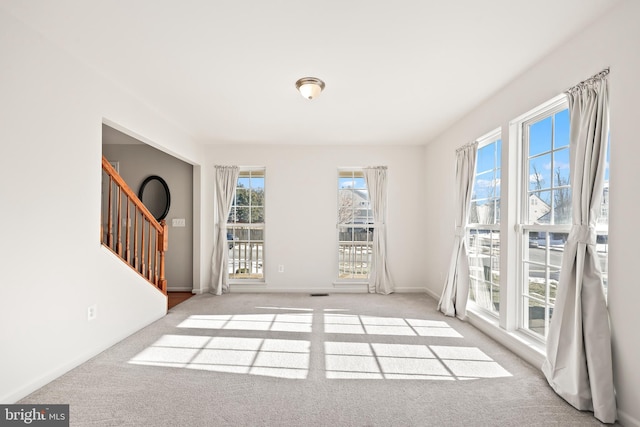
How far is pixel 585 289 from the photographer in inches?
84.0

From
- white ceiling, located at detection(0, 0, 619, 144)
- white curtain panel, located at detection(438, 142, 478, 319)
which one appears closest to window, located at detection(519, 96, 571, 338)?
white ceiling, located at detection(0, 0, 619, 144)

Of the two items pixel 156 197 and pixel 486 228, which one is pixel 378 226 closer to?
pixel 486 228

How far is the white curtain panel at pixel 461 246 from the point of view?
3914mm

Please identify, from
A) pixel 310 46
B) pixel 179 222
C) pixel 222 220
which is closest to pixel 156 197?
pixel 179 222

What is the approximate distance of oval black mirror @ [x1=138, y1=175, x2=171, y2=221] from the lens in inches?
215

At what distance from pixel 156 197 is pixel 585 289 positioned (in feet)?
18.8

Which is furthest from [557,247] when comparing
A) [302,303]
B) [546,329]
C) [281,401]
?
[302,303]

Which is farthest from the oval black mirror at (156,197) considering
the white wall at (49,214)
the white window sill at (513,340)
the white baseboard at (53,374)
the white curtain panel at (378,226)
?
the white window sill at (513,340)

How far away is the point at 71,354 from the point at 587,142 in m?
4.13

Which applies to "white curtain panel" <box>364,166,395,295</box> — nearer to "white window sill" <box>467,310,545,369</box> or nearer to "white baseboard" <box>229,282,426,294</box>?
"white baseboard" <box>229,282,426,294</box>

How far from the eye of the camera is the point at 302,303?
476 cm

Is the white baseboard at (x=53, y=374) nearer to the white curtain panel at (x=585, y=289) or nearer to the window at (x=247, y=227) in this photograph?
the window at (x=247, y=227)

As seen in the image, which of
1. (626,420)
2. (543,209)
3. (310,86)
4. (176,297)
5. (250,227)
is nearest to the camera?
(626,420)

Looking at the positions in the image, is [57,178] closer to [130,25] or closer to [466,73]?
[130,25]
